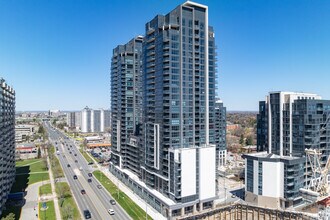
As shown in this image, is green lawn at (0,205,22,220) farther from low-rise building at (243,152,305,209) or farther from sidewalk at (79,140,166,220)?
low-rise building at (243,152,305,209)

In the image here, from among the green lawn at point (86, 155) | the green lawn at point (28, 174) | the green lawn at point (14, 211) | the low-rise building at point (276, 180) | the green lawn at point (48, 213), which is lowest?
the green lawn at point (48, 213)

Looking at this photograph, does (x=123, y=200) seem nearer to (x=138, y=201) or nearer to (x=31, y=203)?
(x=138, y=201)

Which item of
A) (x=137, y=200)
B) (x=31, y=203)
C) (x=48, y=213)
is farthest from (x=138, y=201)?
(x=31, y=203)

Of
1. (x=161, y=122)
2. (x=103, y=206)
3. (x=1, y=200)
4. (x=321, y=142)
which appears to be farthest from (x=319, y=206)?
(x=1, y=200)

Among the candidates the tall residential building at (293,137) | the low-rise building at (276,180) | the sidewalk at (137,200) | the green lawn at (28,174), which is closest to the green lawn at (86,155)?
the green lawn at (28,174)

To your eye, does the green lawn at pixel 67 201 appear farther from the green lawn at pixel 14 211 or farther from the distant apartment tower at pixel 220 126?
the distant apartment tower at pixel 220 126

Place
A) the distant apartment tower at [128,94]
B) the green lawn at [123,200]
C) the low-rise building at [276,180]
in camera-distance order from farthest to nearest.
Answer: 1. the distant apartment tower at [128,94]
2. the low-rise building at [276,180]
3. the green lawn at [123,200]

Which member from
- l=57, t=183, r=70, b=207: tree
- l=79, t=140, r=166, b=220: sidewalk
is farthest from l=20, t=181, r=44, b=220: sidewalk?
l=79, t=140, r=166, b=220: sidewalk
